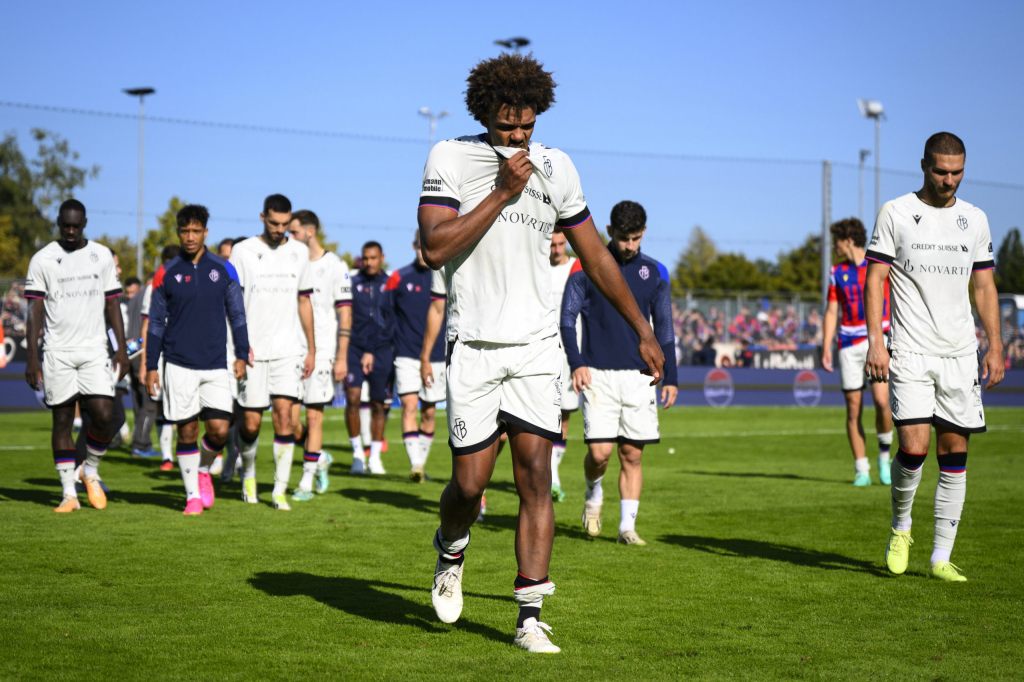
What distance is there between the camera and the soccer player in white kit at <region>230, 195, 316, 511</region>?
1059 centimetres

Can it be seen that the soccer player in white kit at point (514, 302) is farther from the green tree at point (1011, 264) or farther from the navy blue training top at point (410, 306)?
the green tree at point (1011, 264)

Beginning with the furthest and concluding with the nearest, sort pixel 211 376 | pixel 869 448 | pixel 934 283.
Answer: pixel 869 448 → pixel 211 376 → pixel 934 283

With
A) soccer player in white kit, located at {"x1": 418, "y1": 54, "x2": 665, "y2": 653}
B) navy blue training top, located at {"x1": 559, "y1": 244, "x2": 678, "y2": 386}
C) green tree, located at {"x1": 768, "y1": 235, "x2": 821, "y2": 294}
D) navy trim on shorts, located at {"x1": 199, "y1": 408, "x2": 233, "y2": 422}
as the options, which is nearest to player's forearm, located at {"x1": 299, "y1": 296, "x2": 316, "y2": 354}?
navy trim on shorts, located at {"x1": 199, "y1": 408, "x2": 233, "y2": 422}

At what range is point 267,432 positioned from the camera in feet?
64.0

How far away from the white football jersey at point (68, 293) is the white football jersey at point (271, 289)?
1.22 metres

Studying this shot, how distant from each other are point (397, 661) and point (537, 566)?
0.74m

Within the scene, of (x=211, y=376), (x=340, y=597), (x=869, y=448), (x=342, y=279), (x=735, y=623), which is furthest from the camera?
(x=869, y=448)

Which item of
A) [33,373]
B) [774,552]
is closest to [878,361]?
[774,552]

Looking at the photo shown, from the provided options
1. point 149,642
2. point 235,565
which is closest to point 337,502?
point 235,565

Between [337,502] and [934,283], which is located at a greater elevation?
[934,283]

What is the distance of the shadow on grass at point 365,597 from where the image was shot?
5.93 meters

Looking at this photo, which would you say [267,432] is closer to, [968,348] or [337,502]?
[337,502]

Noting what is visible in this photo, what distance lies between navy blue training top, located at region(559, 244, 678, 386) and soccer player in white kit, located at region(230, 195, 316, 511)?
2.86m

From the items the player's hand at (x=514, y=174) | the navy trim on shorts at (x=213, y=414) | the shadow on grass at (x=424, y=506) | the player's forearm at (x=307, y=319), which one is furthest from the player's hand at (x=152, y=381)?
the player's hand at (x=514, y=174)
